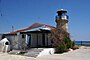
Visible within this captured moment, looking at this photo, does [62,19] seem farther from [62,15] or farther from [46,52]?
[46,52]

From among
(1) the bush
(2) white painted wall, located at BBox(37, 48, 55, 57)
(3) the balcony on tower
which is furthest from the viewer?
(3) the balcony on tower

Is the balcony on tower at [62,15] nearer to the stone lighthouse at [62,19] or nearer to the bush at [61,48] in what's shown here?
the stone lighthouse at [62,19]

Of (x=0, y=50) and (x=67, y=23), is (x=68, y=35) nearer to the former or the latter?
(x=67, y=23)

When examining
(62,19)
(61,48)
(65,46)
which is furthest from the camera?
(62,19)

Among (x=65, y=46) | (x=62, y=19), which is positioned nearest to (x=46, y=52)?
(x=65, y=46)

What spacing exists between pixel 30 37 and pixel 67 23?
321 inches

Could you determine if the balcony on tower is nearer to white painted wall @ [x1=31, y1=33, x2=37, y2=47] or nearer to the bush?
white painted wall @ [x1=31, y1=33, x2=37, y2=47]

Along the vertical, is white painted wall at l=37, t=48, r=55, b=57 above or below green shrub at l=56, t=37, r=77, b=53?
below

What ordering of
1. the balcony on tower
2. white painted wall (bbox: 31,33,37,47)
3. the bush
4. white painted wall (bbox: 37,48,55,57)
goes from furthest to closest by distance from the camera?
1. the balcony on tower
2. white painted wall (bbox: 31,33,37,47)
3. the bush
4. white painted wall (bbox: 37,48,55,57)

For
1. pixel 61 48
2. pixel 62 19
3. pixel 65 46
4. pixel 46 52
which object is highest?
pixel 62 19

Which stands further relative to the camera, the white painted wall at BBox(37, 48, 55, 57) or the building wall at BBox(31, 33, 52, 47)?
the building wall at BBox(31, 33, 52, 47)

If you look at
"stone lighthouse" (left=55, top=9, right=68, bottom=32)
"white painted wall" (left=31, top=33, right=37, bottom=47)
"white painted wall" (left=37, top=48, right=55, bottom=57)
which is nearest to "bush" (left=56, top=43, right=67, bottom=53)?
"white painted wall" (left=37, top=48, right=55, bottom=57)

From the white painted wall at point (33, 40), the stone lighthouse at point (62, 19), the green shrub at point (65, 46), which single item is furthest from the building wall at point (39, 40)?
the stone lighthouse at point (62, 19)

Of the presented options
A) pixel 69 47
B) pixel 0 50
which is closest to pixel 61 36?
pixel 69 47
